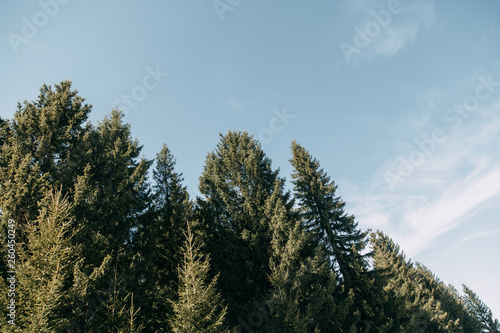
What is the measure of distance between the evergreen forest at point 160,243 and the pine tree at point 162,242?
88mm

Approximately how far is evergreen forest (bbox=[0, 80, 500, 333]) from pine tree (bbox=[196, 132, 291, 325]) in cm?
9

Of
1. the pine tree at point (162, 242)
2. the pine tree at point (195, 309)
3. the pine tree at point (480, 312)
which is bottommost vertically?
the pine tree at point (480, 312)

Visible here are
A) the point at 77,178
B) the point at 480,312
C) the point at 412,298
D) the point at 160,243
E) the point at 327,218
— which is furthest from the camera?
the point at 480,312

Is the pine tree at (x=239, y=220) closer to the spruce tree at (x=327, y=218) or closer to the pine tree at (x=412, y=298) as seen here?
the spruce tree at (x=327, y=218)

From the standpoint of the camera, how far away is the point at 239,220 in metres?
17.3

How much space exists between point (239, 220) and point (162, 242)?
5.62 meters

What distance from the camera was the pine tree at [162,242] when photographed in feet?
40.9

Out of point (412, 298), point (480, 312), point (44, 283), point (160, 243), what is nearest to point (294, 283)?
point (160, 243)

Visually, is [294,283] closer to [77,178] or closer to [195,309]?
[195,309]

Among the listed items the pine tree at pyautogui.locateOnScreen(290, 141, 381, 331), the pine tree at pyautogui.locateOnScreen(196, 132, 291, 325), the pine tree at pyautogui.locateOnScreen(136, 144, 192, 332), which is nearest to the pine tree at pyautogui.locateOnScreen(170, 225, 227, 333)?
the pine tree at pyautogui.locateOnScreen(136, 144, 192, 332)

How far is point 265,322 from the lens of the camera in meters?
12.9

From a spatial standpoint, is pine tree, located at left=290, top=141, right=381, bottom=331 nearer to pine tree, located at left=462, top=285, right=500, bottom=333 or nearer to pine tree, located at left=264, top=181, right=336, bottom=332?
pine tree, located at left=264, top=181, right=336, bottom=332

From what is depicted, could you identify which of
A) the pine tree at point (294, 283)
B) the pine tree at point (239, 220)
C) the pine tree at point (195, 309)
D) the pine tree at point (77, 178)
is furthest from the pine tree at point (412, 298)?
the pine tree at point (77, 178)

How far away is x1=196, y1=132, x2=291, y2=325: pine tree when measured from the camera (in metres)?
15.3
